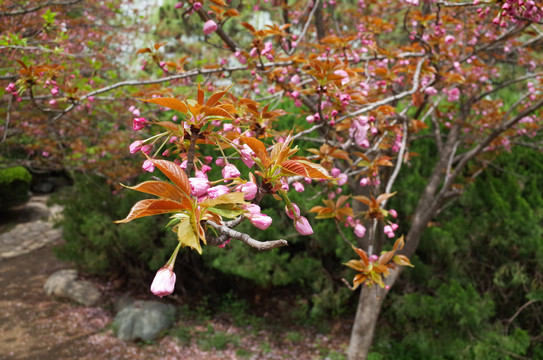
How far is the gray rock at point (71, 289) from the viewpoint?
16.8ft

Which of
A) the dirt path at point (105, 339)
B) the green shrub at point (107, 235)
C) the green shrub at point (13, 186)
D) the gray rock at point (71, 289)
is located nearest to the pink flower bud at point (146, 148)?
the dirt path at point (105, 339)

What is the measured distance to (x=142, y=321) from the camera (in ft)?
14.2

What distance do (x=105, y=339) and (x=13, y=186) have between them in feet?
20.4

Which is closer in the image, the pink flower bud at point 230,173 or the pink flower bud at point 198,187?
the pink flower bud at point 198,187

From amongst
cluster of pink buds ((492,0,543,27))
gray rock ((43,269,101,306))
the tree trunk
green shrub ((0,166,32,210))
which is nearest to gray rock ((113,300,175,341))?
gray rock ((43,269,101,306))

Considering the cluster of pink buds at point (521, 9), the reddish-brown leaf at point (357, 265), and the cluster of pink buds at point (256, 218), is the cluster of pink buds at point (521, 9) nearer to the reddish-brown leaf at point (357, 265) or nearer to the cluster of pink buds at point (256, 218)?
the reddish-brown leaf at point (357, 265)

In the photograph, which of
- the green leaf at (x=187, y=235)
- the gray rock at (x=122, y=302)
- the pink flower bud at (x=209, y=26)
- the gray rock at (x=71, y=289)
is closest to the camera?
the green leaf at (x=187, y=235)

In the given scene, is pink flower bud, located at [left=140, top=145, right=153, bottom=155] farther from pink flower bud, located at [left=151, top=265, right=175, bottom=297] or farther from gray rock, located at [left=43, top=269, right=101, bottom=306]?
gray rock, located at [left=43, top=269, right=101, bottom=306]

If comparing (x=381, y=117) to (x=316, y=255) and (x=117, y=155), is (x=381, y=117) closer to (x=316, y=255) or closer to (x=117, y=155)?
(x=316, y=255)

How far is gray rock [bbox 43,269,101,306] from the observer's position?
512cm

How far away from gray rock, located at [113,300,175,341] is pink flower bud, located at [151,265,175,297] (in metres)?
4.15

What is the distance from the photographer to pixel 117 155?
4.32 m

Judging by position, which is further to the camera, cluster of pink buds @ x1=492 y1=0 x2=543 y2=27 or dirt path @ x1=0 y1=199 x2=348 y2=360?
dirt path @ x1=0 y1=199 x2=348 y2=360

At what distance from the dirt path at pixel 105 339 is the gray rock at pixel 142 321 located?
10cm
